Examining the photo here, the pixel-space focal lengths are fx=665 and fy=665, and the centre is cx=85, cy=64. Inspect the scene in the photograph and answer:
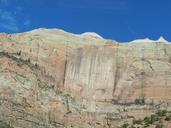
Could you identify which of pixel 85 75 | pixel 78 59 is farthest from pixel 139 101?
pixel 78 59

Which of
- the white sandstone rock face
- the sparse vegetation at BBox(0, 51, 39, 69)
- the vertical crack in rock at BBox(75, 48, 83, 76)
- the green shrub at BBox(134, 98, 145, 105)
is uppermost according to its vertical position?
the white sandstone rock face

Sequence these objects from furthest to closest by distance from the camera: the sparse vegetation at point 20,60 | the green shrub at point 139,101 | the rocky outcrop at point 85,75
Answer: the green shrub at point 139,101 → the sparse vegetation at point 20,60 → the rocky outcrop at point 85,75

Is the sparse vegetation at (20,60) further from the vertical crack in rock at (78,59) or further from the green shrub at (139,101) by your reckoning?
the green shrub at (139,101)

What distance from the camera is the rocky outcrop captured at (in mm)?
132875

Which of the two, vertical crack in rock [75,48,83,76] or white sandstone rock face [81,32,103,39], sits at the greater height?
white sandstone rock face [81,32,103,39]

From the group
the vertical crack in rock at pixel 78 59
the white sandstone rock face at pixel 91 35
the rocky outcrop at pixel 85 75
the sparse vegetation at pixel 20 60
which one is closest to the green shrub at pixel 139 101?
the rocky outcrop at pixel 85 75

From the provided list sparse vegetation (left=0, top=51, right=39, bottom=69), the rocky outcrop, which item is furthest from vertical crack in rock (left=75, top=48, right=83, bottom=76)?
sparse vegetation (left=0, top=51, right=39, bottom=69)

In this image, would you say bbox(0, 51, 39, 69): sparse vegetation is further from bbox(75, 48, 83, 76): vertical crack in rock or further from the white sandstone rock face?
the white sandstone rock face

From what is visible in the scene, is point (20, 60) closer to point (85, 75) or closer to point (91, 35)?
point (85, 75)

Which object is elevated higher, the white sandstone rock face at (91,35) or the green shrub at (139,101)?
the white sandstone rock face at (91,35)

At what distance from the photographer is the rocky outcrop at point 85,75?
13288cm

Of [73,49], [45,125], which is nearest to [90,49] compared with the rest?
[73,49]

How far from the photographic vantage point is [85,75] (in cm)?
15812

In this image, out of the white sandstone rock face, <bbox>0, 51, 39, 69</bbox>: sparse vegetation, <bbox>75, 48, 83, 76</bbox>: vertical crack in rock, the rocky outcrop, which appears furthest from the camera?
the white sandstone rock face
